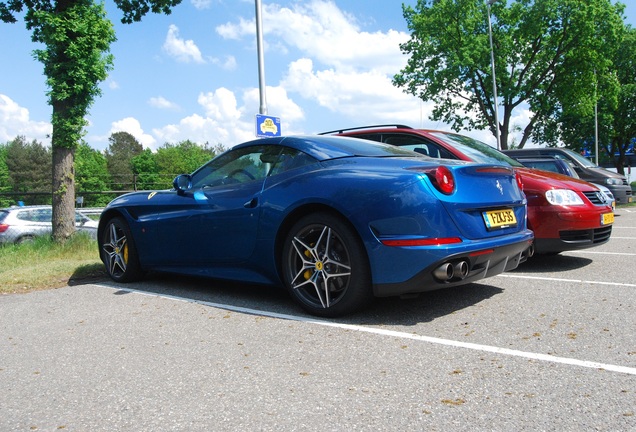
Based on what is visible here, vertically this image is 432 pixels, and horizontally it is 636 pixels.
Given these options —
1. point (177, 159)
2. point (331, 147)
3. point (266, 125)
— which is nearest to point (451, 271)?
point (331, 147)

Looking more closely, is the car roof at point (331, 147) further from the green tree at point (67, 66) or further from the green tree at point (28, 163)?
the green tree at point (28, 163)

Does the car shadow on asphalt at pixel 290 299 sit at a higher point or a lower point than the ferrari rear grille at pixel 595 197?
lower

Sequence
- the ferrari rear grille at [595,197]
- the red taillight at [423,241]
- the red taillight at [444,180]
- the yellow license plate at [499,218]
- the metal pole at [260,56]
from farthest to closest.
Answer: the metal pole at [260,56], the ferrari rear grille at [595,197], the yellow license plate at [499,218], the red taillight at [444,180], the red taillight at [423,241]

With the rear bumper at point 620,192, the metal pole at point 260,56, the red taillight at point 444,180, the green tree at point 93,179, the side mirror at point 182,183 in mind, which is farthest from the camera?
the green tree at point 93,179

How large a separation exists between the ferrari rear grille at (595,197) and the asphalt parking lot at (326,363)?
129 centimetres

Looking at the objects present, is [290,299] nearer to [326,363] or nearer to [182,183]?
[182,183]

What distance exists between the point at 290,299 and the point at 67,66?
20.8 ft

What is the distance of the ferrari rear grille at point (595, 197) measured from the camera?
20.1 feet

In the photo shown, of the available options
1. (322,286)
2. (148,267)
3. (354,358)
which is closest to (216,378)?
(354,358)

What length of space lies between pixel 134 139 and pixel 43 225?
133719mm

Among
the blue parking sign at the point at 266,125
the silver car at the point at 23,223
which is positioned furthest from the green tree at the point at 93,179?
the silver car at the point at 23,223

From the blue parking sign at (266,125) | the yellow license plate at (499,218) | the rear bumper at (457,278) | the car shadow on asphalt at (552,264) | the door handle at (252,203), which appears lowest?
the car shadow on asphalt at (552,264)

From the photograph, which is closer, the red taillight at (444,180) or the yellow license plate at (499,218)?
the red taillight at (444,180)

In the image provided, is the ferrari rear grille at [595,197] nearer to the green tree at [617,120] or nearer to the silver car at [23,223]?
the silver car at [23,223]
